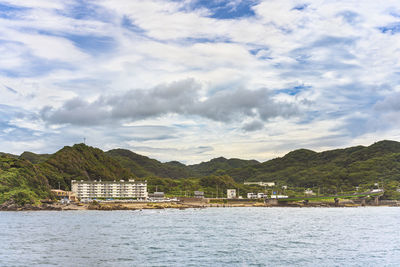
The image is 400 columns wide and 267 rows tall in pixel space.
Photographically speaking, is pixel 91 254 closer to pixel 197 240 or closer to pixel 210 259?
pixel 210 259

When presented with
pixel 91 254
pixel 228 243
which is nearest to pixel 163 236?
pixel 228 243

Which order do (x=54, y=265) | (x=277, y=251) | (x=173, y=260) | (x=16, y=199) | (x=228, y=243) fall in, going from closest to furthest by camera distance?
(x=54, y=265) < (x=173, y=260) < (x=277, y=251) < (x=228, y=243) < (x=16, y=199)

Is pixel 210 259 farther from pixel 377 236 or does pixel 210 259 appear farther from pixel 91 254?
pixel 377 236

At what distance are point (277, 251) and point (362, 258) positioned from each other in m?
12.2

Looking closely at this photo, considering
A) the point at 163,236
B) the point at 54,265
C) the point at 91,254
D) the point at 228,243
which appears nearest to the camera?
the point at 54,265

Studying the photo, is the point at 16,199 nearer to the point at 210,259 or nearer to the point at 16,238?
the point at 16,238

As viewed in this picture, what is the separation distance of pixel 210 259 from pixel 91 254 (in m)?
16.9

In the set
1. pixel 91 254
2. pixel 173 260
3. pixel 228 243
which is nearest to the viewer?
pixel 173 260

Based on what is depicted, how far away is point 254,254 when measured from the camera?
59500 millimetres

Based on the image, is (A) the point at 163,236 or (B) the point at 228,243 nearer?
(B) the point at 228,243

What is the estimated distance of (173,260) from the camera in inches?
2122

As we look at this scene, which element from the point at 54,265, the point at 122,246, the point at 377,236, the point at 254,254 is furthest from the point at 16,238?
the point at 377,236

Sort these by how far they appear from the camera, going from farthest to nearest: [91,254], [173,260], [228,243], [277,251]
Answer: [228,243]
[277,251]
[91,254]
[173,260]

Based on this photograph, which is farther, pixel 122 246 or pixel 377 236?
pixel 377 236
